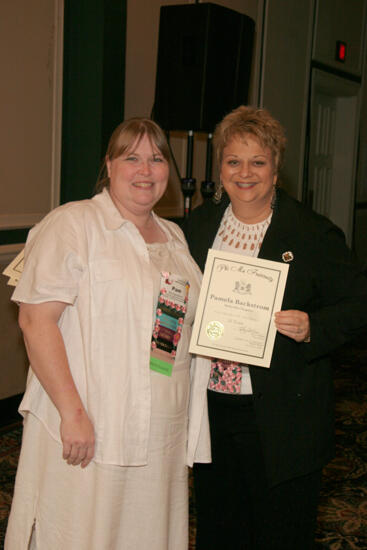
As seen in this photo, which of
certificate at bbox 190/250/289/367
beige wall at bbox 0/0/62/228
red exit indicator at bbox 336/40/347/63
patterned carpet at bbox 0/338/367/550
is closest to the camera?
certificate at bbox 190/250/289/367

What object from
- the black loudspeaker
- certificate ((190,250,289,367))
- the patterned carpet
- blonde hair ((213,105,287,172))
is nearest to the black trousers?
certificate ((190,250,289,367))

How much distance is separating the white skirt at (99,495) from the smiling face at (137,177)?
19.7 inches

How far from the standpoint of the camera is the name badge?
172cm

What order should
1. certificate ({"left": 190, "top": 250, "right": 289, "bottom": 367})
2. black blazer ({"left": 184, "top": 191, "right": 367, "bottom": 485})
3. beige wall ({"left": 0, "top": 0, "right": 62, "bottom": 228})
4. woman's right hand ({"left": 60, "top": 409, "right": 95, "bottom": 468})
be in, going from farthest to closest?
beige wall ({"left": 0, "top": 0, "right": 62, "bottom": 228}), black blazer ({"left": 184, "top": 191, "right": 367, "bottom": 485}), certificate ({"left": 190, "top": 250, "right": 289, "bottom": 367}), woman's right hand ({"left": 60, "top": 409, "right": 95, "bottom": 468})

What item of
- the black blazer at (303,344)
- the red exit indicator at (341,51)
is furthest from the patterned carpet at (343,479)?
the red exit indicator at (341,51)

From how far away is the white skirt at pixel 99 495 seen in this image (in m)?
1.68

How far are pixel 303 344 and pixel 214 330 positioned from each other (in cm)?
30

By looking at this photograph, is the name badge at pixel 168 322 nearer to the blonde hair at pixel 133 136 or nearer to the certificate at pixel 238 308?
the certificate at pixel 238 308

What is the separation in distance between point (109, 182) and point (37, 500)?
3.13ft

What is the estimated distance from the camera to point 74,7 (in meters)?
3.91

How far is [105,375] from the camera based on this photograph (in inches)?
65.2

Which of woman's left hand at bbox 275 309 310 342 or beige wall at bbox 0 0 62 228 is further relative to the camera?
beige wall at bbox 0 0 62 228

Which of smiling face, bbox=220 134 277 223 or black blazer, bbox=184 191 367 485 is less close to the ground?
smiling face, bbox=220 134 277 223

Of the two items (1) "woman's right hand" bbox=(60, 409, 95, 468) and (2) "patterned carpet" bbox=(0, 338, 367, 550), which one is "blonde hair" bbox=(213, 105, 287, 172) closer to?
(1) "woman's right hand" bbox=(60, 409, 95, 468)
